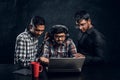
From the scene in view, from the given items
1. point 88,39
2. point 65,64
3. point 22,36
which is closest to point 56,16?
point 88,39

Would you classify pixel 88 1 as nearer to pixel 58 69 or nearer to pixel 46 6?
pixel 46 6

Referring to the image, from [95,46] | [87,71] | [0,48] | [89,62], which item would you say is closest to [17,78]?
[87,71]

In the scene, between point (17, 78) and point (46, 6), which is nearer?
point (17, 78)

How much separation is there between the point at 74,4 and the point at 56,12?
352 millimetres

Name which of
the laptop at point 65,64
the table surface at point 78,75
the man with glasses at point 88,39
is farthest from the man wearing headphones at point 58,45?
the laptop at point 65,64

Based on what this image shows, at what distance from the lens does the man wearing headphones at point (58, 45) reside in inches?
146

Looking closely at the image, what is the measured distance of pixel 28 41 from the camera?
3838 mm

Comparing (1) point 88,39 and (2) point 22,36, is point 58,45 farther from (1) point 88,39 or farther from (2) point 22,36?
(1) point 88,39

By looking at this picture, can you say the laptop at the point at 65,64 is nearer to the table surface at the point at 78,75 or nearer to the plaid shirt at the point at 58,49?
the table surface at the point at 78,75

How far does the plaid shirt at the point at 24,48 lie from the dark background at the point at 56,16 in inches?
65.1

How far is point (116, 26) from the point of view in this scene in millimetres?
5527

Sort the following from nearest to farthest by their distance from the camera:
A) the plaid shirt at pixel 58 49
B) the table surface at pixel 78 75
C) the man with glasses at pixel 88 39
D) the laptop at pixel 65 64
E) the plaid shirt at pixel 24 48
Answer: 1. the table surface at pixel 78 75
2. the laptop at pixel 65 64
3. the plaid shirt at pixel 24 48
4. the plaid shirt at pixel 58 49
5. the man with glasses at pixel 88 39

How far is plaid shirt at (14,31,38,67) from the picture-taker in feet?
12.1

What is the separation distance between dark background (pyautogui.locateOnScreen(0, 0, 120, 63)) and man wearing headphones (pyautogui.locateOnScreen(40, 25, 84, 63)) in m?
1.58
